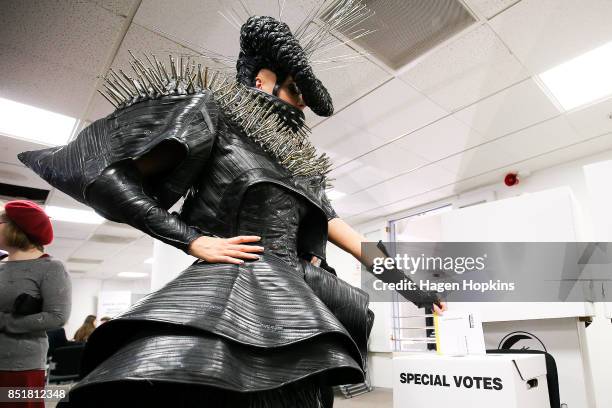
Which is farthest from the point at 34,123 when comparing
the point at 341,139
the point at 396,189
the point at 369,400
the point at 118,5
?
the point at 369,400

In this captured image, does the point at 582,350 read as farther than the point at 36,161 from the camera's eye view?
Yes

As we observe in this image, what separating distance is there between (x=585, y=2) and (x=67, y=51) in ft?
9.92

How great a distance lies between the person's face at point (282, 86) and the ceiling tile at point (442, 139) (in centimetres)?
265

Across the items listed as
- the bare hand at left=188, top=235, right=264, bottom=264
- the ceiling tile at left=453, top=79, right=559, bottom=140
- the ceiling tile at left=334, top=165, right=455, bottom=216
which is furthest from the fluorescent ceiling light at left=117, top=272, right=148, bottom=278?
the bare hand at left=188, top=235, right=264, bottom=264

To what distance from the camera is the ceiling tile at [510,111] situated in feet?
9.53

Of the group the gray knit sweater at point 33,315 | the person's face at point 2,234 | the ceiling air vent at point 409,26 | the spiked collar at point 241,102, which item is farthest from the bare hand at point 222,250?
the ceiling air vent at point 409,26

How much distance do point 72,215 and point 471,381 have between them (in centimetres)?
576

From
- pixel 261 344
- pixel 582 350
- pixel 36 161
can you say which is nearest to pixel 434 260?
pixel 582 350

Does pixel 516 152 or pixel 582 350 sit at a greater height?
pixel 516 152

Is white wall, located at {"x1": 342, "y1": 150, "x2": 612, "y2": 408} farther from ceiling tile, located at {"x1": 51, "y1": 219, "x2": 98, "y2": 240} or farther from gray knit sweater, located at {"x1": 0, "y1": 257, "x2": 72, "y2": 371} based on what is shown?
ceiling tile, located at {"x1": 51, "y1": 219, "x2": 98, "y2": 240}

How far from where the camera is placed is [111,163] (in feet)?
2.02

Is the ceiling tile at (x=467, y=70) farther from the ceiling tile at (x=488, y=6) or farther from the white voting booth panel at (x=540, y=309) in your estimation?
the white voting booth panel at (x=540, y=309)

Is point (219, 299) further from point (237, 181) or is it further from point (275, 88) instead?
point (275, 88)

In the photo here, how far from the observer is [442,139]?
3586 mm
